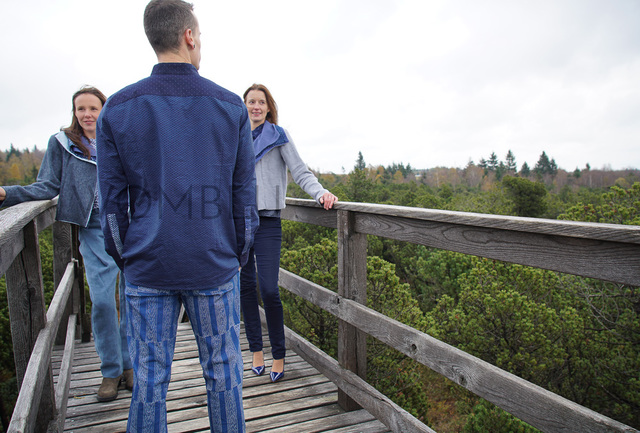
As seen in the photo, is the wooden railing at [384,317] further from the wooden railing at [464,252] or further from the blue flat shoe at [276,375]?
the blue flat shoe at [276,375]

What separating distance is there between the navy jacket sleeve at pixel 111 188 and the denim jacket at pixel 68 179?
3.69 feet

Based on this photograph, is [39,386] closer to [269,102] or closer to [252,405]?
[252,405]

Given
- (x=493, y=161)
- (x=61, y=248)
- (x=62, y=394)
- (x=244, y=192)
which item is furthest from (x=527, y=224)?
(x=493, y=161)

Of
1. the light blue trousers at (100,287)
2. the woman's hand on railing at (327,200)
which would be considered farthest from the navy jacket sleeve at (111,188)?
the woman's hand on railing at (327,200)

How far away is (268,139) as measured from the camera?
7.88 ft

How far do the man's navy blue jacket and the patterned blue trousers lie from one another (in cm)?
7

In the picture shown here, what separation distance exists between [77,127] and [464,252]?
7.04 ft

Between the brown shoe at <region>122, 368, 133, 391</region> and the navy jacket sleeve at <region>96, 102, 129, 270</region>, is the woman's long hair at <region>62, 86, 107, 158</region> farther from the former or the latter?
the brown shoe at <region>122, 368, 133, 391</region>

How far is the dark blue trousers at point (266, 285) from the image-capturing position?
2445 millimetres

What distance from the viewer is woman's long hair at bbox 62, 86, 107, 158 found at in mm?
2216

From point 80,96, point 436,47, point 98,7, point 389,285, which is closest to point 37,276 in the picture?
point 80,96

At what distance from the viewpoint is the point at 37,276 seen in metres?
1.75

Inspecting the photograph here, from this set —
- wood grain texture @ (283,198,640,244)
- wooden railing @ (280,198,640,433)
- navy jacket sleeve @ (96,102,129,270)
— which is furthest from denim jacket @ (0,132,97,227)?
wood grain texture @ (283,198,640,244)

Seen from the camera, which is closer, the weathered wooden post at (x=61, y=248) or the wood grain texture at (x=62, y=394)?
the wood grain texture at (x=62, y=394)
